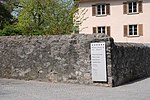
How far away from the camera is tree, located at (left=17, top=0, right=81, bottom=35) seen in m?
29.8

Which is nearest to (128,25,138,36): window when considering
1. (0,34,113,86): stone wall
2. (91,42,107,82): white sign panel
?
(0,34,113,86): stone wall

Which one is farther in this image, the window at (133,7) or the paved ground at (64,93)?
the window at (133,7)

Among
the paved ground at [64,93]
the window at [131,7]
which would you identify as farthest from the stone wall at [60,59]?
the window at [131,7]

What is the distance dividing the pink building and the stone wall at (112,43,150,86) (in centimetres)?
1825

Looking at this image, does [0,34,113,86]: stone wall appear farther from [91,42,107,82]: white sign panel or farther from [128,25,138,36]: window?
[128,25,138,36]: window

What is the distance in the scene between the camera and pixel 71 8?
3225 centimetres

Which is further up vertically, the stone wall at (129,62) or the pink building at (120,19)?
the pink building at (120,19)

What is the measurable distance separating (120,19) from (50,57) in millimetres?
25732

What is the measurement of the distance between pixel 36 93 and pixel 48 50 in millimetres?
4276

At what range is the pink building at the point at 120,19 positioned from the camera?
40688 millimetres

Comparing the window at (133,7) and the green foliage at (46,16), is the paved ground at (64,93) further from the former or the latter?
the window at (133,7)

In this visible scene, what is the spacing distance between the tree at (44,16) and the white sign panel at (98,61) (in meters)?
13.2

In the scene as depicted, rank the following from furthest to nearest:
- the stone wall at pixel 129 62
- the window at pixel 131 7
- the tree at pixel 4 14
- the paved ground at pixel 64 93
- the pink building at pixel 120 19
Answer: the tree at pixel 4 14 < the window at pixel 131 7 < the pink building at pixel 120 19 < the stone wall at pixel 129 62 < the paved ground at pixel 64 93

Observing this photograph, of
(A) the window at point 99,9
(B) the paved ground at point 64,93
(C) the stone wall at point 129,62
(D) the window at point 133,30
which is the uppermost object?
(A) the window at point 99,9
